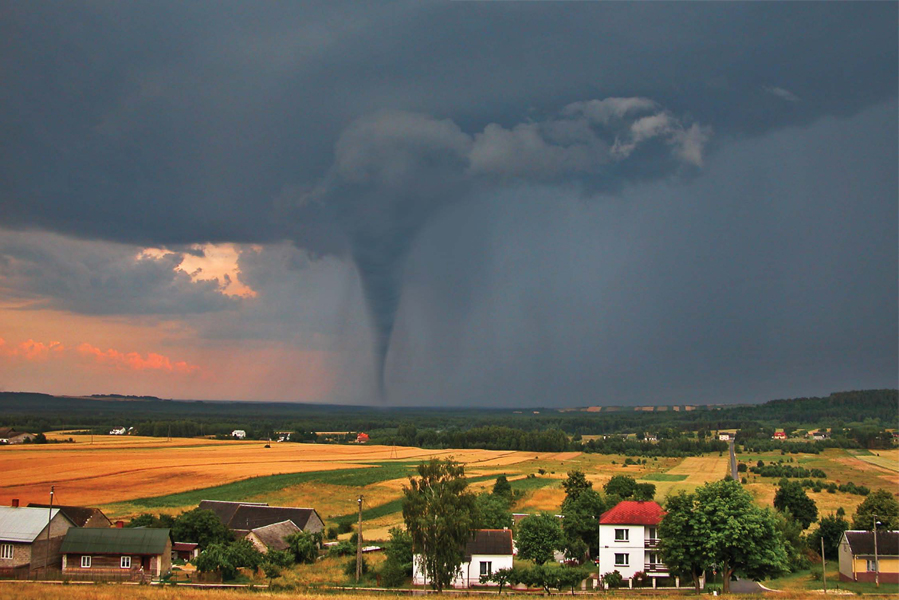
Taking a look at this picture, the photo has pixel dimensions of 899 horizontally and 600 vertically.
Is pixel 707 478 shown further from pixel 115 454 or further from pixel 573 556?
pixel 115 454

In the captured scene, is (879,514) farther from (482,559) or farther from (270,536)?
(270,536)

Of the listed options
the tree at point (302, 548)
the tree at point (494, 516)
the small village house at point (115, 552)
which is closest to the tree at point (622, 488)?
the tree at point (494, 516)

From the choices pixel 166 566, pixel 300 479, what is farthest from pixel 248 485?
pixel 166 566

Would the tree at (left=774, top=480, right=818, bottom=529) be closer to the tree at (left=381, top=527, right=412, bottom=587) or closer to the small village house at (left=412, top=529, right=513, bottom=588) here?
the small village house at (left=412, top=529, right=513, bottom=588)

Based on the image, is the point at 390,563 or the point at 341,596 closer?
the point at 341,596

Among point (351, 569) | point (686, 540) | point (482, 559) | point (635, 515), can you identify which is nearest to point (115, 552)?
point (351, 569)

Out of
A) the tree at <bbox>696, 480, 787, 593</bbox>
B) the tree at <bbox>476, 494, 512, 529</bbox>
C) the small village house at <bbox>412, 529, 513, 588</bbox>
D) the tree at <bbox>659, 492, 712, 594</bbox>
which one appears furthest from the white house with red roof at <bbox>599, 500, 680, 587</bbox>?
the tree at <bbox>476, 494, 512, 529</bbox>
